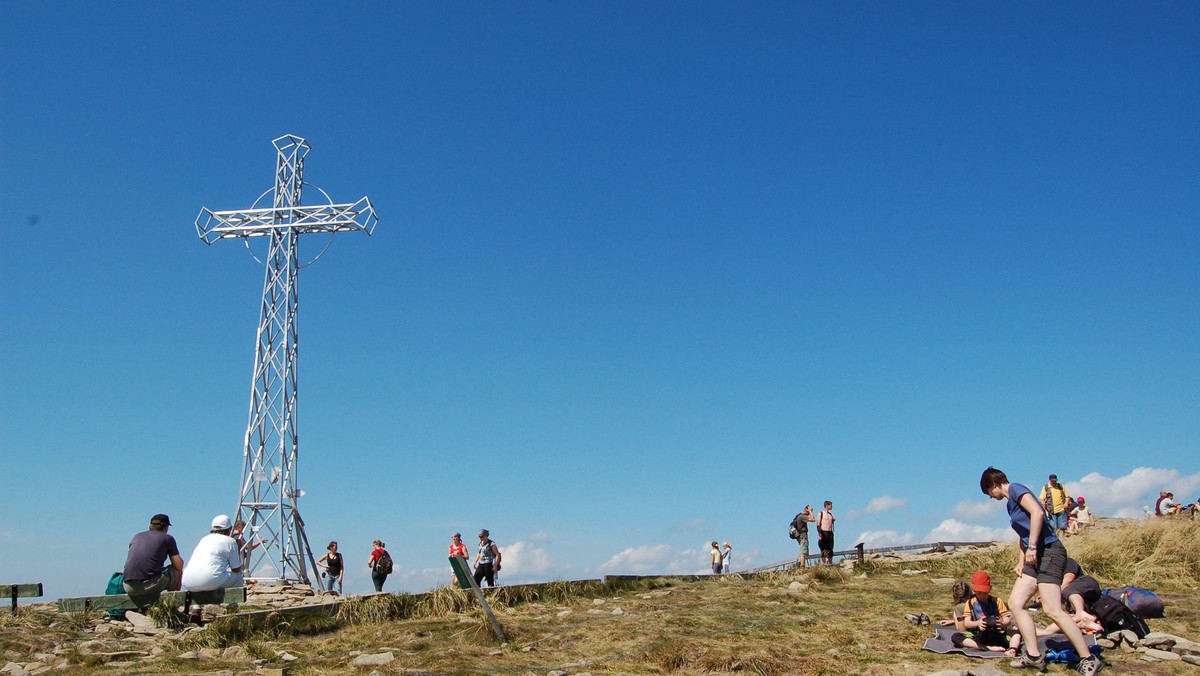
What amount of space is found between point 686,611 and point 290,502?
45.6 ft

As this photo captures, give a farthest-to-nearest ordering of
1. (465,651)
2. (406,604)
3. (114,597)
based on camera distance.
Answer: (406,604) < (114,597) < (465,651)

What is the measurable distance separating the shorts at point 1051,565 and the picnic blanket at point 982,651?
67 cm

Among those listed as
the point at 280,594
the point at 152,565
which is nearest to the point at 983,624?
the point at 152,565

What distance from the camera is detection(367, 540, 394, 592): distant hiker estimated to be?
61.5 ft

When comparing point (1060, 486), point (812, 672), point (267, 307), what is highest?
point (267, 307)

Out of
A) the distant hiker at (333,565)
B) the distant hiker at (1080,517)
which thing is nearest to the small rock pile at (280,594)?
the distant hiker at (333,565)

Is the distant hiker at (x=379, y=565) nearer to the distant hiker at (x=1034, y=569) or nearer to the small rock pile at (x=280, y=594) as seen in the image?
the small rock pile at (x=280, y=594)

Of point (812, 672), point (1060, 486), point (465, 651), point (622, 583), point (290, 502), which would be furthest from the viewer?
point (290, 502)

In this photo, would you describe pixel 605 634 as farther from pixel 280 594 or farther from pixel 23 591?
pixel 280 594

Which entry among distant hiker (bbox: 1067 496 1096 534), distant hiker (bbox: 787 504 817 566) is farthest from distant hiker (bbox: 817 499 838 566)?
distant hiker (bbox: 1067 496 1096 534)

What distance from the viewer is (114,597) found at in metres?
10.8

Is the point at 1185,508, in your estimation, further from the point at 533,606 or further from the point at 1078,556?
the point at 533,606

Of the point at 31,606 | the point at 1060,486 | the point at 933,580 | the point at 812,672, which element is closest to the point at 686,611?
the point at 812,672

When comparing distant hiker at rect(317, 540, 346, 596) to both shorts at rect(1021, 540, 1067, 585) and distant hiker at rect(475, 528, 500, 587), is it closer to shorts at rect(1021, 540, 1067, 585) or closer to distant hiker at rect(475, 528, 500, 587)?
distant hiker at rect(475, 528, 500, 587)
